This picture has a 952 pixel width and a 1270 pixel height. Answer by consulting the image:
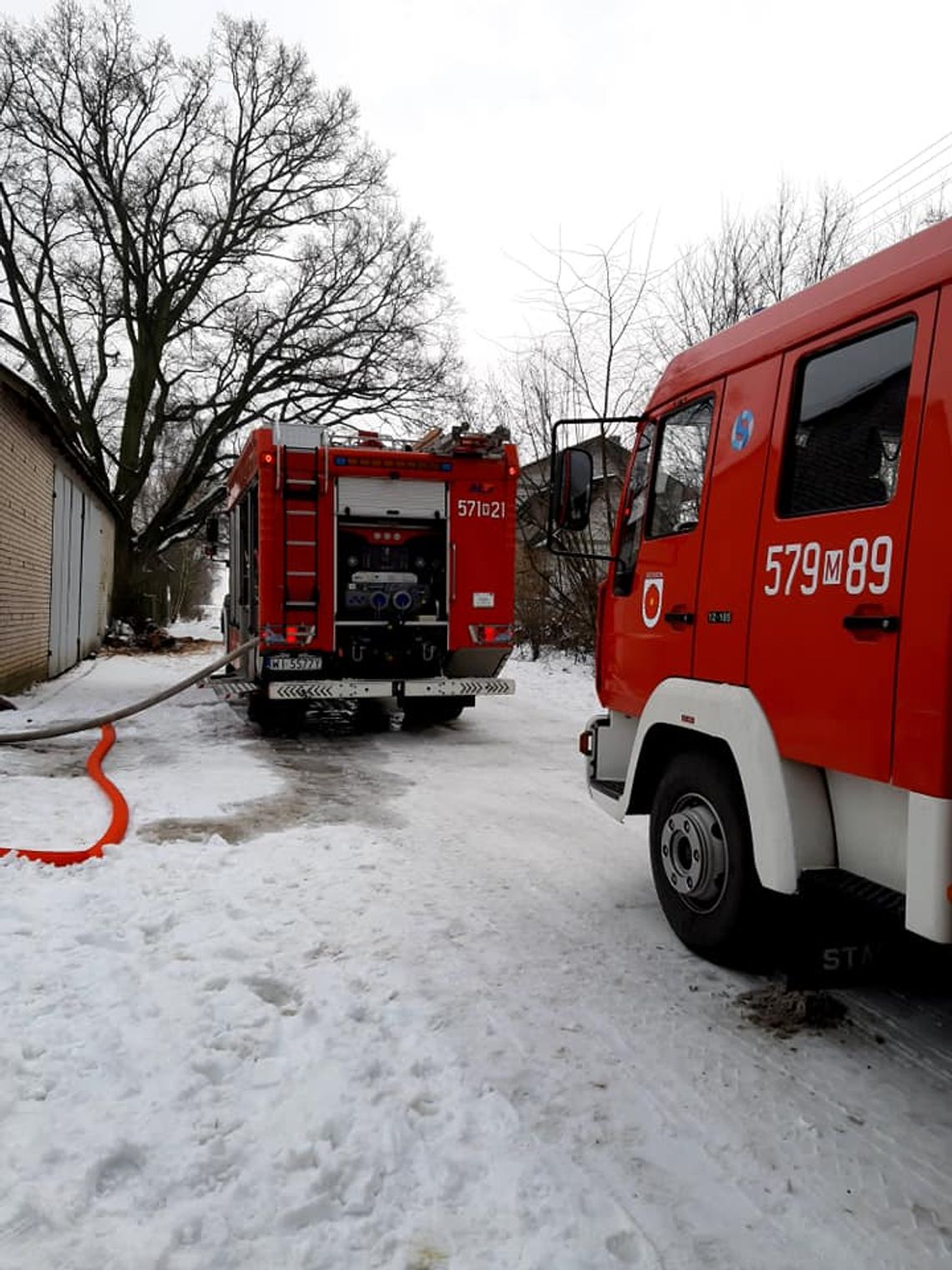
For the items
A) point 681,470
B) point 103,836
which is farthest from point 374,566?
point 681,470

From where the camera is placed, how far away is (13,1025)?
10.1ft

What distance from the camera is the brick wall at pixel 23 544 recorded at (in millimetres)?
11727

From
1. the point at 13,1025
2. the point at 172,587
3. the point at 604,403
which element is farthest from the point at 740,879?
the point at 172,587

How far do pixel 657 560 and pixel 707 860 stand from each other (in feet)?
4.54

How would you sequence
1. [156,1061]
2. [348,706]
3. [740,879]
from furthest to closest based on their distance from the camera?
[348,706] → [740,879] → [156,1061]

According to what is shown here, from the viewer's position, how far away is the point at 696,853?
3814mm

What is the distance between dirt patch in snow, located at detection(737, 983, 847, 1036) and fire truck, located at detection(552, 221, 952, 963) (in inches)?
8.6

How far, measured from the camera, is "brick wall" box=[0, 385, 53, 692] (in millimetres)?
11727

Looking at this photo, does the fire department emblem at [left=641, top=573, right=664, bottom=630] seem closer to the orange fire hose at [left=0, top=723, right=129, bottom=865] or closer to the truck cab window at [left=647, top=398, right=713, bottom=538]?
the truck cab window at [left=647, top=398, right=713, bottom=538]

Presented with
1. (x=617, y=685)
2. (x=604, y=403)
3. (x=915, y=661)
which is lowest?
(x=617, y=685)

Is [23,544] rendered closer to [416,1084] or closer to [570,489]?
[570,489]

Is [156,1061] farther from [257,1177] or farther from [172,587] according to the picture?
[172,587]

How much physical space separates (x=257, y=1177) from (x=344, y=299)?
1146 inches

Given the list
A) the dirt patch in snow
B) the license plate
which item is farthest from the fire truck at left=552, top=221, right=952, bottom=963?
the license plate
